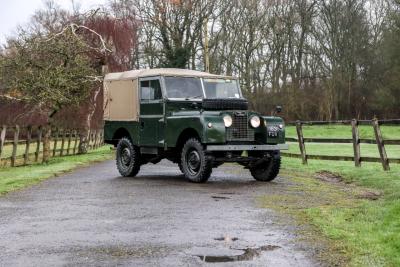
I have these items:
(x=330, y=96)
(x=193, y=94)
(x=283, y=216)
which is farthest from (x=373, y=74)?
(x=283, y=216)

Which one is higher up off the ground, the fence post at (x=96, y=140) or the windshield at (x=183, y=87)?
the windshield at (x=183, y=87)

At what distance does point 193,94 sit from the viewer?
1524 centimetres

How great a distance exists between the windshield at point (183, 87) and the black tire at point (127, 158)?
6.01 ft

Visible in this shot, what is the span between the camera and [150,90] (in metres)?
15.5

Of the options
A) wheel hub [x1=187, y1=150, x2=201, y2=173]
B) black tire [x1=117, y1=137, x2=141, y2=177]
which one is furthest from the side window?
wheel hub [x1=187, y1=150, x2=201, y2=173]

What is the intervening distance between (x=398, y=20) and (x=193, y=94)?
38.4m

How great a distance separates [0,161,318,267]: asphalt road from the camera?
249 inches

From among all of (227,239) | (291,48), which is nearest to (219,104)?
(227,239)

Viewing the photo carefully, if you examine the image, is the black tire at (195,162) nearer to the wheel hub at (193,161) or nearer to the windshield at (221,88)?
the wheel hub at (193,161)

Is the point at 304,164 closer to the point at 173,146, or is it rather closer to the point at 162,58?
the point at 173,146

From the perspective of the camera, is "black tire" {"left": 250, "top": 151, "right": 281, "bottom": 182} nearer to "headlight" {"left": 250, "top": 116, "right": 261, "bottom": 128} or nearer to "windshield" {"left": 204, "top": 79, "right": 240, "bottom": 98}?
"headlight" {"left": 250, "top": 116, "right": 261, "bottom": 128}

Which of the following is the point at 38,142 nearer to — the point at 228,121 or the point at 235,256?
the point at 228,121

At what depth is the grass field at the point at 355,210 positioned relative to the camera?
6.63m

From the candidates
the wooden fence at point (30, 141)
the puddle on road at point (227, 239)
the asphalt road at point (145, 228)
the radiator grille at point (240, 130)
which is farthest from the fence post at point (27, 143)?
the puddle on road at point (227, 239)
